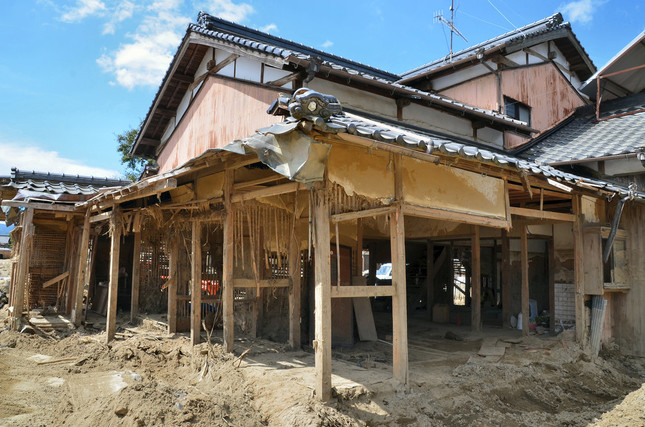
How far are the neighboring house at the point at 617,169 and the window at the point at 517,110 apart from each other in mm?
988

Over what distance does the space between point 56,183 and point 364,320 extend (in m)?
9.94

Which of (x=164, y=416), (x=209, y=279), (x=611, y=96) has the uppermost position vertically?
(x=611, y=96)

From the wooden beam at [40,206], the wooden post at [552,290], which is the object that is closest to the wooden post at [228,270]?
the wooden beam at [40,206]

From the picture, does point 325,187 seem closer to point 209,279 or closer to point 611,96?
point 209,279

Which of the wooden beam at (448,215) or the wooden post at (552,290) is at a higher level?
the wooden beam at (448,215)

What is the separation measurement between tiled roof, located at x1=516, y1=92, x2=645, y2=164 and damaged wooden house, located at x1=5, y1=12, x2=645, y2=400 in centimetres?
84

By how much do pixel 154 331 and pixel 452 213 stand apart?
23.4ft

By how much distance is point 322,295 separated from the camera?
5.57 m

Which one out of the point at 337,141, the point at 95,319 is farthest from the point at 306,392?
the point at 95,319

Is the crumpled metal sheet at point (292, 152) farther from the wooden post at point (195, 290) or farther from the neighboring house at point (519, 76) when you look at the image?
the neighboring house at point (519, 76)

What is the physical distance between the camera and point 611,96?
46.6ft

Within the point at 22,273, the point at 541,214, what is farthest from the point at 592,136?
the point at 22,273

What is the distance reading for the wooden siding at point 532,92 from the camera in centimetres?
1338

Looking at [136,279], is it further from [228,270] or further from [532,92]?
[532,92]
